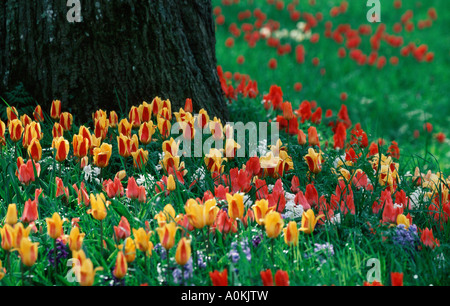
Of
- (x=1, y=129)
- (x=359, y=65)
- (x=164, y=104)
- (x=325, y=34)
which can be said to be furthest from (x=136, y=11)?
(x=325, y=34)

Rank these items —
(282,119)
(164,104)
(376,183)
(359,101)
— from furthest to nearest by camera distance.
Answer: (359,101), (282,119), (164,104), (376,183)

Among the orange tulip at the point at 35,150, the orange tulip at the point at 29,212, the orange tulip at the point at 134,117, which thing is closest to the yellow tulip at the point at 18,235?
the orange tulip at the point at 29,212

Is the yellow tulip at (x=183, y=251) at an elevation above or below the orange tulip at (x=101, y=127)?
below

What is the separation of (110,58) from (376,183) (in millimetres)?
1774

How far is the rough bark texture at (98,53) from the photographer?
3.57 metres

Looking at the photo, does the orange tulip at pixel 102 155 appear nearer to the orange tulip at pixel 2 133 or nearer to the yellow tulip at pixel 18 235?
the orange tulip at pixel 2 133

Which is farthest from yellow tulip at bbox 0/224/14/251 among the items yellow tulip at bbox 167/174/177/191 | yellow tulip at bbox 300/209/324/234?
yellow tulip at bbox 300/209/324/234

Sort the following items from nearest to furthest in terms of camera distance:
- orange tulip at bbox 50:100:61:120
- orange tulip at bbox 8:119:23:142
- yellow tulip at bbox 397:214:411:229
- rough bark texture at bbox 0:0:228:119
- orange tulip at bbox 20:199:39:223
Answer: orange tulip at bbox 20:199:39:223 → yellow tulip at bbox 397:214:411:229 → orange tulip at bbox 8:119:23:142 → orange tulip at bbox 50:100:61:120 → rough bark texture at bbox 0:0:228:119

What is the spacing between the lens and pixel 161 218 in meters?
2.29

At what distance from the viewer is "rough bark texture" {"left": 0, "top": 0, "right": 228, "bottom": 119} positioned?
357 centimetres

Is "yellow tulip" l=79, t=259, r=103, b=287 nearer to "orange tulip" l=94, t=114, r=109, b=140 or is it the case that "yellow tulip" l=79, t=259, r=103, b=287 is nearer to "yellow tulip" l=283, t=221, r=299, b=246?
"yellow tulip" l=283, t=221, r=299, b=246

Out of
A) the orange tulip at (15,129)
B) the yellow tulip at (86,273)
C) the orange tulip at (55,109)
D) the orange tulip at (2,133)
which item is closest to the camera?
the yellow tulip at (86,273)

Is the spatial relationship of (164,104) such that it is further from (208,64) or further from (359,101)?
(359,101)

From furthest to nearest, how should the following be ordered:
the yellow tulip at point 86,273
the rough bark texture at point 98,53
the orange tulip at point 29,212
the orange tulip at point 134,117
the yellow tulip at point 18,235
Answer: the rough bark texture at point 98,53, the orange tulip at point 134,117, the orange tulip at point 29,212, the yellow tulip at point 18,235, the yellow tulip at point 86,273
